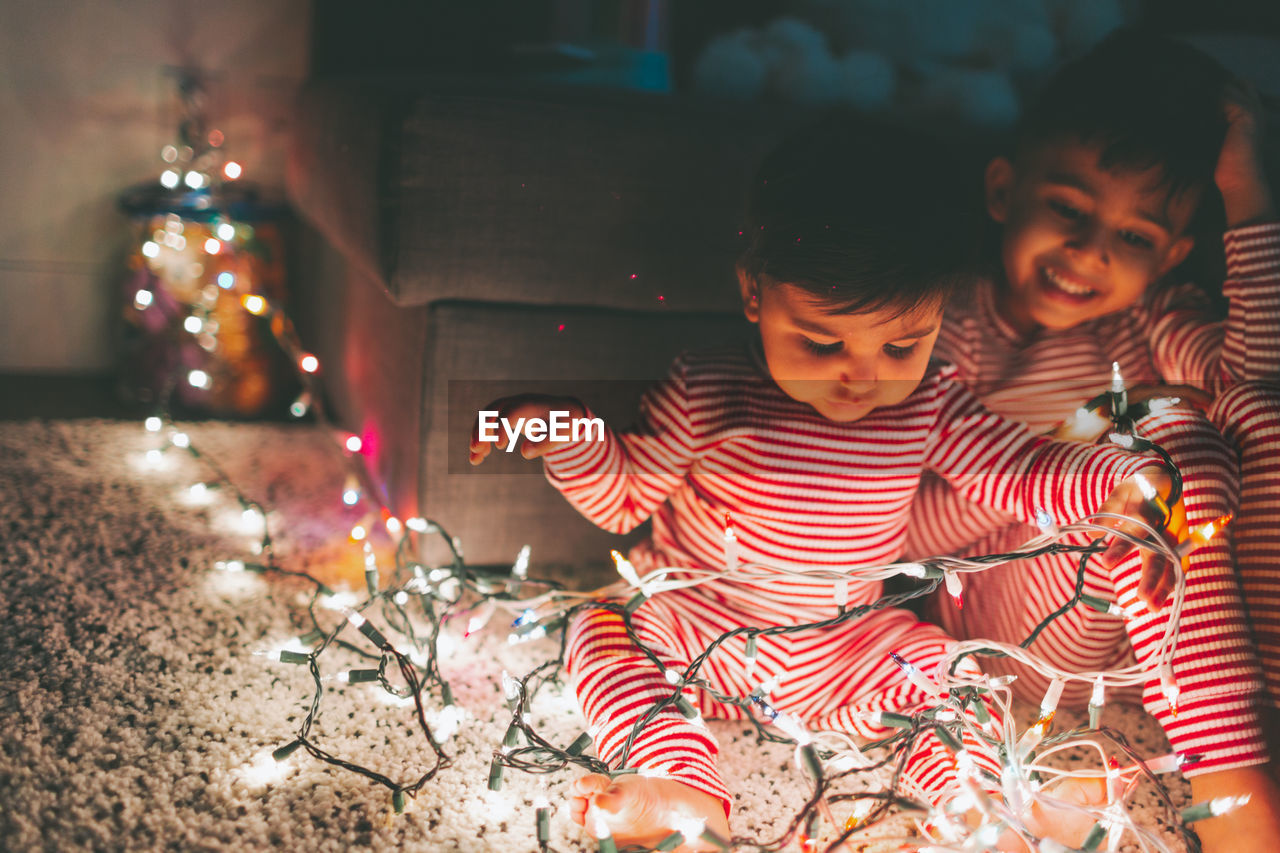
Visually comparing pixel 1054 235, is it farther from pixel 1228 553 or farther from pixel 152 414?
pixel 152 414

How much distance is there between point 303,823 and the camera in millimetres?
585

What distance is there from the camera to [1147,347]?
0.81 metres

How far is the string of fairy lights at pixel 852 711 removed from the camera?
569 mm

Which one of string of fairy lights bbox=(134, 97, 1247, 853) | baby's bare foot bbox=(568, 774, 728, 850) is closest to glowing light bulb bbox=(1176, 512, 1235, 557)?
string of fairy lights bbox=(134, 97, 1247, 853)

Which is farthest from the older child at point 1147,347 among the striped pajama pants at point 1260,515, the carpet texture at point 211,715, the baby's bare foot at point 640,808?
the baby's bare foot at point 640,808

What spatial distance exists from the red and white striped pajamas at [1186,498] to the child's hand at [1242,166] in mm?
17

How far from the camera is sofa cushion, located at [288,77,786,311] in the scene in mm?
792

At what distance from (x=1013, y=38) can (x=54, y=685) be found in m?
1.28

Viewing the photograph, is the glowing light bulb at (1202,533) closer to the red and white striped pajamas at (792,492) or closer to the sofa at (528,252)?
the red and white striped pajamas at (792,492)

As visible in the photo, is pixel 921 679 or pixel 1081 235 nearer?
pixel 921 679

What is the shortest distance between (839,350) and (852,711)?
0.97 ft

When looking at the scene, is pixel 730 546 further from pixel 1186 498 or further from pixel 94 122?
pixel 94 122

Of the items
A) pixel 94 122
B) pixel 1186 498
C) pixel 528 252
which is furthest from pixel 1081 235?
pixel 94 122

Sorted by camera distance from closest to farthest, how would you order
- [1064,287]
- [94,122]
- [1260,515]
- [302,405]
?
[1260,515]
[1064,287]
[302,405]
[94,122]
